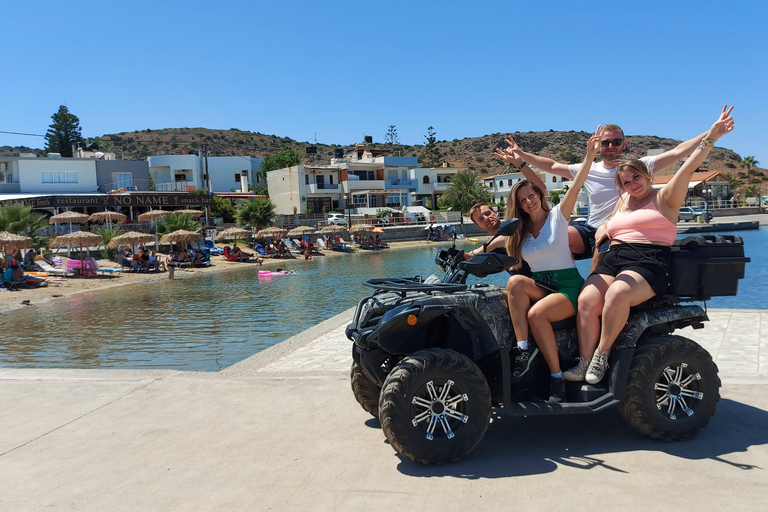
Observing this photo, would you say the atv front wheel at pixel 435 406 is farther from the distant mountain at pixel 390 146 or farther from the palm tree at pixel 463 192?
the distant mountain at pixel 390 146

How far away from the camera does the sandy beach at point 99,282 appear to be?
71.5ft

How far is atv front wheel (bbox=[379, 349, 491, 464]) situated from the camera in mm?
4145

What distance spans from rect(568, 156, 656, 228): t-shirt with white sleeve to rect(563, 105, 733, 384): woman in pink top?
0.80 m

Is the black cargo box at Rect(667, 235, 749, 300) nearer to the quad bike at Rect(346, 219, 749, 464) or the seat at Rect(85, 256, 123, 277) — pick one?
the quad bike at Rect(346, 219, 749, 464)

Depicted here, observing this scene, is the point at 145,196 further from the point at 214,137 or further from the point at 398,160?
the point at 214,137

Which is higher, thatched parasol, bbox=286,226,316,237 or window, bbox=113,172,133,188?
window, bbox=113,172,133,188

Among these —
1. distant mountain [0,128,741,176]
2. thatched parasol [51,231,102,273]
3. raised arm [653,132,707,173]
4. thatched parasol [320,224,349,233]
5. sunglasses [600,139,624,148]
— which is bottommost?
thatched parasol [320,224,349,233]

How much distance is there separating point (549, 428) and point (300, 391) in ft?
8.41

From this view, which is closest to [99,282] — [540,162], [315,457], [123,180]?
[315,457]

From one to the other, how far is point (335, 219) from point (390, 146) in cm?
9943

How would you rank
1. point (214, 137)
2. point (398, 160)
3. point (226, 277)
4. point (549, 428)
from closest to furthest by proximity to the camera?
point (549, 428)
point (226, 277)
point (398, 160)
point (214, 137)

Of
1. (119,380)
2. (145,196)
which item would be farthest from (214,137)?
(119,380)

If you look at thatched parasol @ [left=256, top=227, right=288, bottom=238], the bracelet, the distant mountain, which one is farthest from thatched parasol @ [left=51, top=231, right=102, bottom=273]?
the distant mountain

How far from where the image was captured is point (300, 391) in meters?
6.28
